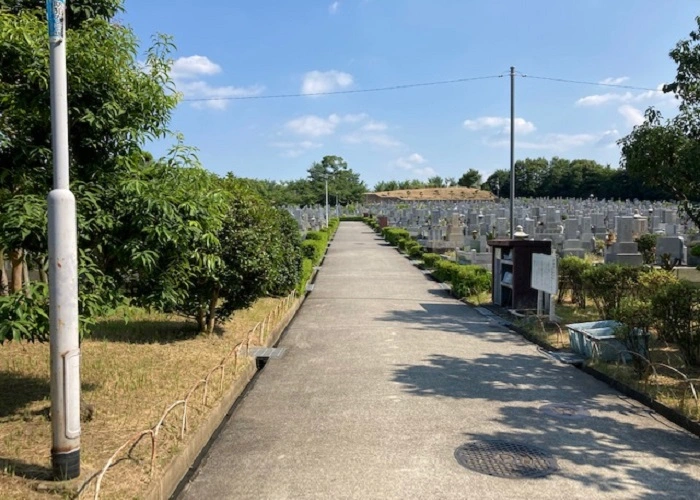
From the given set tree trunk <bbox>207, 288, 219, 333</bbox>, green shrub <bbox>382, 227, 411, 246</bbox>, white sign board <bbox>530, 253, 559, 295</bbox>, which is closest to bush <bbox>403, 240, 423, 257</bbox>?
green shrub <bbox>382, 227, 411, 246</bbox>

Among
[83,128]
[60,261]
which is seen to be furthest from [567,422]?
[83,128]

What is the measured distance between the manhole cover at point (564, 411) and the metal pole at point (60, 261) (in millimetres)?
4743

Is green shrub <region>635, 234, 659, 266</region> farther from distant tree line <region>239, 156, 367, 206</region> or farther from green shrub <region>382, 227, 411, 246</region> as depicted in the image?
distant tree line <region>239, 156, 367, 206</region>

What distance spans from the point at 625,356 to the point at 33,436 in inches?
289

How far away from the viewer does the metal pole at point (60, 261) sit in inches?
150

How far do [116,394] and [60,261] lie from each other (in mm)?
2877

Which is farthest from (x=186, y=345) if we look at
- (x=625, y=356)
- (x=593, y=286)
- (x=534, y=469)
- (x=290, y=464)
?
(x=593, y=286)

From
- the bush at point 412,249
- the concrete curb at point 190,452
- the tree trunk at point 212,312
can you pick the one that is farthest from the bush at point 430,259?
the concrete curb at point 190,452

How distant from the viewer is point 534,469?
469 centimetres

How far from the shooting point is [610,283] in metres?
10.7

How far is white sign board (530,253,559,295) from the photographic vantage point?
1066 cm

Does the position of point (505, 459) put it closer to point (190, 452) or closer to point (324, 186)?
point (190, 452)

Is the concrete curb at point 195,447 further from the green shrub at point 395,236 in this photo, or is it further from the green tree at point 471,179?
the green tree at point 471,179

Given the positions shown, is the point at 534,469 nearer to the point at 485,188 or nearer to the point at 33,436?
the point at 33,436
